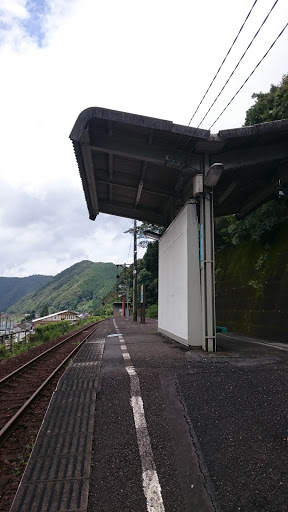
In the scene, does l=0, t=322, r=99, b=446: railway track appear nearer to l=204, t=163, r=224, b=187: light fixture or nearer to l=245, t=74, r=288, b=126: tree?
l=204, t=163, r=224, b=187: light fixture

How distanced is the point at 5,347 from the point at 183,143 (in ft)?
48.4

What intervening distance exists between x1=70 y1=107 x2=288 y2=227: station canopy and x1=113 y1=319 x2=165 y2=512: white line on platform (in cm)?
604

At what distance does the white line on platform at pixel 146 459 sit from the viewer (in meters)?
2.84

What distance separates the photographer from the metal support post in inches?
344

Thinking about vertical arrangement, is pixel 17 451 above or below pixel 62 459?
below

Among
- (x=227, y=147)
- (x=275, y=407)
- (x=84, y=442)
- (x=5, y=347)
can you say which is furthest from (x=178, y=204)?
(x=5, y=347)

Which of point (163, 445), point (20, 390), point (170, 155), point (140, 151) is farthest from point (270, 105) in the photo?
point (163, 445)

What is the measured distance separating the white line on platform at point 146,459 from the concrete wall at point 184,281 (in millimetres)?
4078

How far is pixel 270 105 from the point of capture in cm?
1577

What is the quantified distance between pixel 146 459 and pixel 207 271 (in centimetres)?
593

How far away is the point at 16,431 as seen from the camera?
16.0 feet

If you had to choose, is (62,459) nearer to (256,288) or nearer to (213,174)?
(213,174)

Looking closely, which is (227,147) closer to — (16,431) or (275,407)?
(275,407)

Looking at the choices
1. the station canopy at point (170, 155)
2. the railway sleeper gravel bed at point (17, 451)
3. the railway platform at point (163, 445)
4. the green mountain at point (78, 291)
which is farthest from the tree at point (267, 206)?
the green mountain at point (78, 291)
